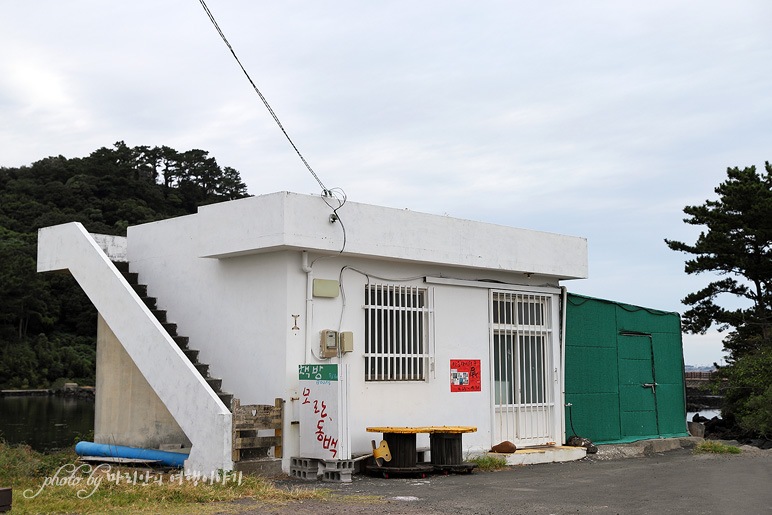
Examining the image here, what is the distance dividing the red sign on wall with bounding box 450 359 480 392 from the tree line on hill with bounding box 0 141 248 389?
37750 mm

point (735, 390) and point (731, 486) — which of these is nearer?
point (731, 486)

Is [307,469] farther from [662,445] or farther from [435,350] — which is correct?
[662,445]

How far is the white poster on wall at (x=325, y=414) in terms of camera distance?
10195 millimetres

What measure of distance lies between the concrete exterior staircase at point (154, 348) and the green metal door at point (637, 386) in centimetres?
802

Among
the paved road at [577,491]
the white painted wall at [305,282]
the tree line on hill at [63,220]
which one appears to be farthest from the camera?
the tree line on hill at [63,220]

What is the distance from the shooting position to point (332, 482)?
10.2 meters

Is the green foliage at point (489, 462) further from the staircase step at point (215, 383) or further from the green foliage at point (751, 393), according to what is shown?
the green foliage at point (751, 393)

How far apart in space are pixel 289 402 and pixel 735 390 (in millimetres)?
16602

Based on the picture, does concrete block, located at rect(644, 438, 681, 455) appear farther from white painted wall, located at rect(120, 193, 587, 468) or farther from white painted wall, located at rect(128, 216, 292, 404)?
white painted wall, located at rect(128, 216, 292, 404)

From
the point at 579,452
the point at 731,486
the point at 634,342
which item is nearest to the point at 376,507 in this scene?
the point at 731,486

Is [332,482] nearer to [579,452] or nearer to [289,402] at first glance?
[289,402]

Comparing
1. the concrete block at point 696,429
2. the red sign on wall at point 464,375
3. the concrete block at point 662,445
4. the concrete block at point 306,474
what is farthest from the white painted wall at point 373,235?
the concrete block at point 696,429

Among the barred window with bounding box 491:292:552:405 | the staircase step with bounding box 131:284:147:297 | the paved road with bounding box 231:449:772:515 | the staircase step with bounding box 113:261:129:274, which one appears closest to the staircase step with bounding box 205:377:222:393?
the paved road with bounding box 231:449:772:515

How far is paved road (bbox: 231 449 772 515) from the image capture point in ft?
27.1
